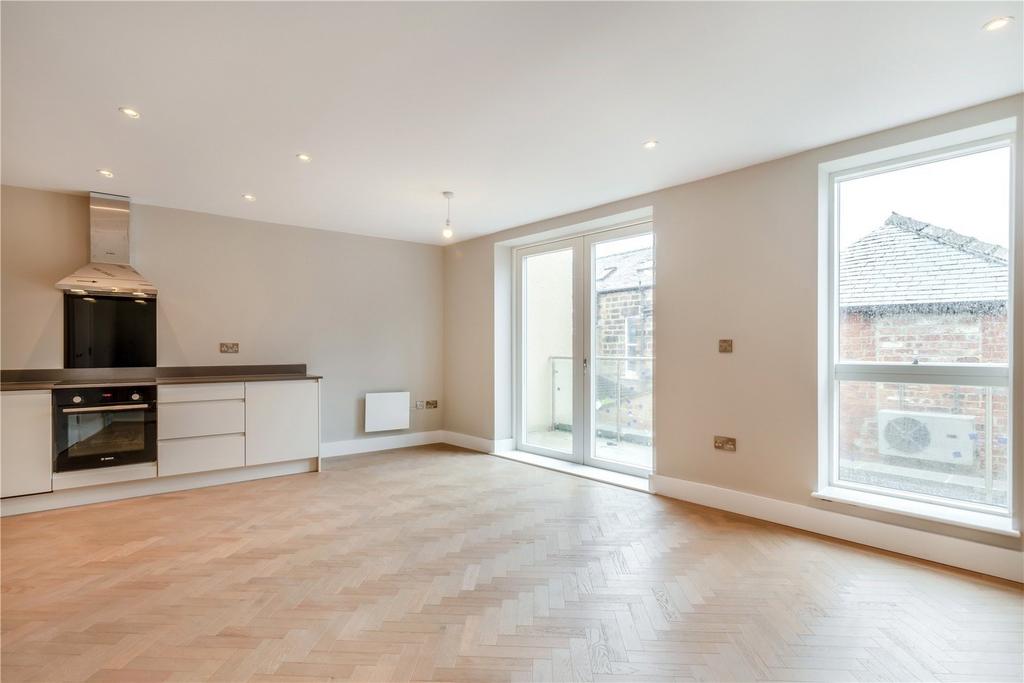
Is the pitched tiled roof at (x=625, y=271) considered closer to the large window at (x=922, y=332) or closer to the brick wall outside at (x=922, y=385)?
the large window at (x=922, y=332)

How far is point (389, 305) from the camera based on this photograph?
239 inches

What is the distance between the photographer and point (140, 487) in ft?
13.6

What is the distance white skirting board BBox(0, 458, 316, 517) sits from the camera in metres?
3.73

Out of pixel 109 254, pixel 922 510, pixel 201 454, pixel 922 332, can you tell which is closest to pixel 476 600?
pixel 922 510

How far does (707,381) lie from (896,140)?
1955 mm

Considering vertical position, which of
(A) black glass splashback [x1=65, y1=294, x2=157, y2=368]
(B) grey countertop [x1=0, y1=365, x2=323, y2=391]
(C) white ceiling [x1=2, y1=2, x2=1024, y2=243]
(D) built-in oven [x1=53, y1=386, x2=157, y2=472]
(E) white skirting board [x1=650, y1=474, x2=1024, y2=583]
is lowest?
(E) white skirting board [x1=650, y1=474, x2=1024, y2=583]

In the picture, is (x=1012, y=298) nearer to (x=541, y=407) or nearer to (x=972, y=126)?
(x=972, y=126)

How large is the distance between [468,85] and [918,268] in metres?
2.93

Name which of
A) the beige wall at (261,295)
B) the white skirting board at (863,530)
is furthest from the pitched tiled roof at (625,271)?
the beige wall at (261,295)

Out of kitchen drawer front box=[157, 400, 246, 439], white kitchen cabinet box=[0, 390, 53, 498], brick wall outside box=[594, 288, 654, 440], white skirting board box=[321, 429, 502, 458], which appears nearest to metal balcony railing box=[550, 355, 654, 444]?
brick wall outside box=[594, 288, 654, 440]

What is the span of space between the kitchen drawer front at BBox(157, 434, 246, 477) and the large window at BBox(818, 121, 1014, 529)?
4.79m

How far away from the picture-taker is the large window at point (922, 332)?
2777 millimetres

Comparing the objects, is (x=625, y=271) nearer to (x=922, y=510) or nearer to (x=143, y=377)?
(x=922, y=510)

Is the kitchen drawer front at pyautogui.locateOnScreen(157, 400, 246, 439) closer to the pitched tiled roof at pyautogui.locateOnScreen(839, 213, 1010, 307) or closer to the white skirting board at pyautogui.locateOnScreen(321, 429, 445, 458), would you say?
the white skirting board at pyautogui.locateOnScreen(321, 429, 445, 458)
